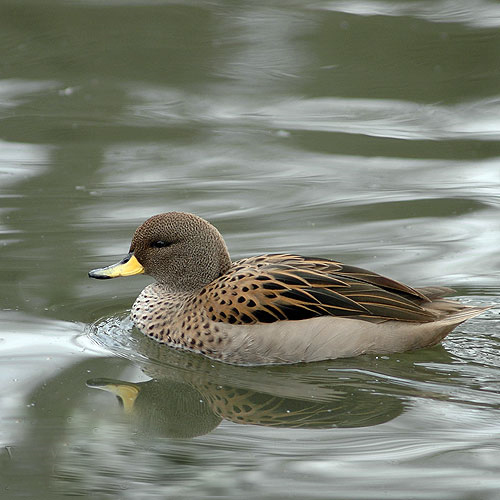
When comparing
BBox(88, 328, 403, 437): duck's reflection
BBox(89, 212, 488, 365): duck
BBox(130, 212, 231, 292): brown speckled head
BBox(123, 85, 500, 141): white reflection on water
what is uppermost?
BBox(123, 85, 500, 141): white reflection on water

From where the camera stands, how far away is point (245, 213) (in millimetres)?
9164

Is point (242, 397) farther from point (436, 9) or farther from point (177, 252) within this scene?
point (436, 9)

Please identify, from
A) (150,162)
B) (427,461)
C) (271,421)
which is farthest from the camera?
(150,162)

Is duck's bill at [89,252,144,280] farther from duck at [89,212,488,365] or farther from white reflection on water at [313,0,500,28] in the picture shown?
white reflection on water at [313,0,500,28]

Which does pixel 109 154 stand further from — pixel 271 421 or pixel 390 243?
pixel 271 421

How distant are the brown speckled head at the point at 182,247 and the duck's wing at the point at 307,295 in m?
0.30

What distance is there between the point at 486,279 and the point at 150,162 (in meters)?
3.91

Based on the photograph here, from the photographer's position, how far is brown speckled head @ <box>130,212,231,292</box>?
23.8 ft

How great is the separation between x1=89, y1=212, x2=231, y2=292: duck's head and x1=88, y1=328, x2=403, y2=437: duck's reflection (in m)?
0.66

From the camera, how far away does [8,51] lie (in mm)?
13273

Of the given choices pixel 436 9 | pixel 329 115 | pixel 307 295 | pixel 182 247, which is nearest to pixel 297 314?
pixel 307 295

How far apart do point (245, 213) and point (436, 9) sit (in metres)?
5.85

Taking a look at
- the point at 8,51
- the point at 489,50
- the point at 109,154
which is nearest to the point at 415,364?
the point at 109,154

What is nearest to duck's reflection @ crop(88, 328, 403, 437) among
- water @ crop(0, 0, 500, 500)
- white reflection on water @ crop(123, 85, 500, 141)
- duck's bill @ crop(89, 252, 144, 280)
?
water @ crop(0, 0, 500, 500)
